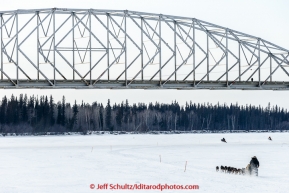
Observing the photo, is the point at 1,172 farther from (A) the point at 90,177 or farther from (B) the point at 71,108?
(B) the point at 71,108

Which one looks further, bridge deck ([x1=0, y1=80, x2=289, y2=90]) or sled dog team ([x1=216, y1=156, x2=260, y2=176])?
bridge deck ([x1=0, y1=80, x2=289, y2=90])

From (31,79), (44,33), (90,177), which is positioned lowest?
(90,177)

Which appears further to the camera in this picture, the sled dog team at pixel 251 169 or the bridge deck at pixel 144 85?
the bridge deck at pixel 144 85

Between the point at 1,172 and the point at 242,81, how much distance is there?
49.4 m

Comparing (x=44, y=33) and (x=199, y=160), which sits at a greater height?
(x=44, y=33)

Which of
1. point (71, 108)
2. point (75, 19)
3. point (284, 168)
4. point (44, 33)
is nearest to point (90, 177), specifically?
point (284, 168)

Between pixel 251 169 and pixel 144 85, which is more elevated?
pixel 144 85

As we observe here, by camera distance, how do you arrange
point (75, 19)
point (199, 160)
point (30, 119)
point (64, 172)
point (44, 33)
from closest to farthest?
1. point (64, 172)
2. point (199, 160)
3. point (44, 33)
4. point (75, 19)
5. point (30, 119)

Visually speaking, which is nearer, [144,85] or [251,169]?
[251,169]

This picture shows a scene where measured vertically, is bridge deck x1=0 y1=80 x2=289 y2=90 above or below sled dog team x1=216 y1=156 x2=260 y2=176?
above

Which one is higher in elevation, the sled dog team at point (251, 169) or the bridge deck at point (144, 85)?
the bridge deck at point (144, 85)

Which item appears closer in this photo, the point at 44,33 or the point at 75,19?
the point at 44,33

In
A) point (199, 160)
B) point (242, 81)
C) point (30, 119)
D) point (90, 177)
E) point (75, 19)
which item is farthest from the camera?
point (30, 119)

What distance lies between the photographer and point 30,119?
166 metres
